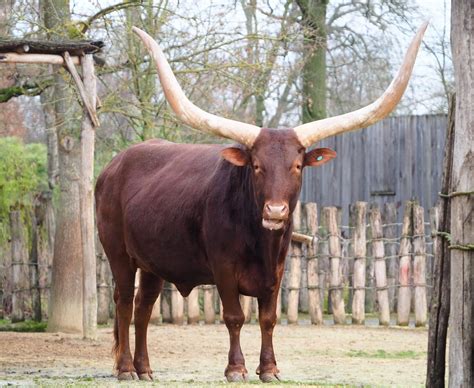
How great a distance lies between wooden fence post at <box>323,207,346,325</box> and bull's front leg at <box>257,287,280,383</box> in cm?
872

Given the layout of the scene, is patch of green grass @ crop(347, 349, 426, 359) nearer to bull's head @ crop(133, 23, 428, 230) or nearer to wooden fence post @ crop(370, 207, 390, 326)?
wooden fence post @ crop(370, 207, 390, 326)

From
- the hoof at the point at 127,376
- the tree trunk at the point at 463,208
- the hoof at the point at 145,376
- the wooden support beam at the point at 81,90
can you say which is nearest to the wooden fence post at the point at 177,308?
the wooden support beam at the point at 81,90

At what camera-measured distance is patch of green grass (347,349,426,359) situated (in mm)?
13555

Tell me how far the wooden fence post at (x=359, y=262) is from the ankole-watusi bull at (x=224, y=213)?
7.54 meters

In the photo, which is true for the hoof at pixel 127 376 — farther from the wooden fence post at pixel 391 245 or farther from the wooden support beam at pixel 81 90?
the wooden fence post at pixel 391 245

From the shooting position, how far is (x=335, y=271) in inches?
714

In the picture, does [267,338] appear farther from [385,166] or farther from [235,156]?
[385,166]

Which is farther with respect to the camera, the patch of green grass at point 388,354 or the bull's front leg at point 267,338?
the patch of green grass at point 388,354

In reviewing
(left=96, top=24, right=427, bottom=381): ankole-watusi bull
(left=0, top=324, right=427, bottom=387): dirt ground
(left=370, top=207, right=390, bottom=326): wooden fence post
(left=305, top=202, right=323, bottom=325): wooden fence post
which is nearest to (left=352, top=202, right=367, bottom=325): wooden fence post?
(left=370, top=207, right=390, bottom=326): wooden fence post

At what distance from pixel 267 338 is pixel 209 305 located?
349 inches

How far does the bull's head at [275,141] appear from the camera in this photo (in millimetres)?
8805

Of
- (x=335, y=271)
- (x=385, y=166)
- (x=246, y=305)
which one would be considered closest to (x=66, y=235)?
(x=246, y=305)

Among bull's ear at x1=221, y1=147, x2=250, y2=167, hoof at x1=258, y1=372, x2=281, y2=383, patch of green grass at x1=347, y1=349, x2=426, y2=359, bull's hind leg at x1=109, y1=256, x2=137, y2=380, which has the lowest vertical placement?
patch of green grass at x1=347, y1=349, x2=426, y2=359

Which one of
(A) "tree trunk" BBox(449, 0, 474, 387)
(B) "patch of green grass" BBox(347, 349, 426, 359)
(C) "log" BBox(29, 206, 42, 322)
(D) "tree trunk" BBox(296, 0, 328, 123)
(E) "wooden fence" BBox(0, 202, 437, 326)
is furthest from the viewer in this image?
(D) "tree trunk" BBox(296, 0, 328, 123)
